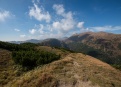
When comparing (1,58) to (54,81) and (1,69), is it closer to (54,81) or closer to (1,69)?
(1,69)

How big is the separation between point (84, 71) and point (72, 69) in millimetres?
1999

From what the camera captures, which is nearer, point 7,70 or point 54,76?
point 54,76

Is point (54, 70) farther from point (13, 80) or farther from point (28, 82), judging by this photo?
point (13, 80)

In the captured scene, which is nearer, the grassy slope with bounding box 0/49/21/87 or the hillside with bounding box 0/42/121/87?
the hillside with bounding box 0/42/121/87

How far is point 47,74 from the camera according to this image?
19047 millimetres

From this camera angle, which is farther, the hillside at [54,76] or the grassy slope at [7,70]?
the grassy slope at [7,70]

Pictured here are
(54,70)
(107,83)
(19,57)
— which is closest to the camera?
(107,83)

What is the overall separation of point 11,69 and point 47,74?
9.11 m

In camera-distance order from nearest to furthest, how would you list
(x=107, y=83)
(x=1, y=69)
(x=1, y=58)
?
(x=107, y=83) < (x=1, y=69) < (x=1, y=58)

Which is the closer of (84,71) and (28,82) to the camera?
(28,82)

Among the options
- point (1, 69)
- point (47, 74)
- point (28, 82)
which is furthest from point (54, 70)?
point (1, 69)

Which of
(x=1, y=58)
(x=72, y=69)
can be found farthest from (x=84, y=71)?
(x=1, y=58)

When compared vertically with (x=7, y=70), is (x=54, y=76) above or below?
above

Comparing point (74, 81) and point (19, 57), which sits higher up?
point (19, 57)
